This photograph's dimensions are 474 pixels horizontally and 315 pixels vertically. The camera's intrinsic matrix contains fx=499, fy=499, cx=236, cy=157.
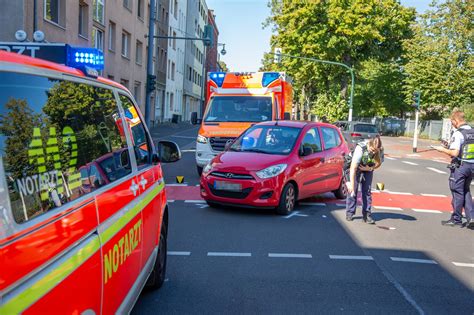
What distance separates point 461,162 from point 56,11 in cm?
1667

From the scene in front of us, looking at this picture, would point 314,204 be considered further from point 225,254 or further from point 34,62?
point 34,62

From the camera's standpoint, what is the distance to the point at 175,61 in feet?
169

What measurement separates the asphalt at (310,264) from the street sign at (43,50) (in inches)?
92.1

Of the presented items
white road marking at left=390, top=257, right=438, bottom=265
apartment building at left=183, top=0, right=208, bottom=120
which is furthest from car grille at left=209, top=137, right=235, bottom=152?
apartment building at left=183, top=0, right=208, bottom=120

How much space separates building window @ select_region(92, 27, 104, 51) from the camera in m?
24.8

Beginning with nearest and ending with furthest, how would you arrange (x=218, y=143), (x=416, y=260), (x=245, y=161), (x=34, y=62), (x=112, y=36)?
1. (x=34, y=62)
2. (x=416, y=260)
3. (x=245, y=161)
4. (x=218, y=143)
5. (x=112, y=36)

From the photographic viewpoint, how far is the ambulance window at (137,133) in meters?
3.80

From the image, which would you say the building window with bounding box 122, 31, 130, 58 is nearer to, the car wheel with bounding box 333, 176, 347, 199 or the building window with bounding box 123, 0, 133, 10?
the building window with bounding box 123, 0, 133, 10

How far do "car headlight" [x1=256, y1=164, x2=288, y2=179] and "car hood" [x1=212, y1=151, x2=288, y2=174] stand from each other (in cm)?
6

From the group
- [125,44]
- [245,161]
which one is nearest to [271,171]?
[245,161]

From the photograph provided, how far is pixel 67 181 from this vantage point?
2326mm

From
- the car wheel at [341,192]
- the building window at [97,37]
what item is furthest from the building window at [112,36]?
the car wheel at [341,192]

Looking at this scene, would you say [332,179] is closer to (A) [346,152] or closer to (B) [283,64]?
(A) [346,152]

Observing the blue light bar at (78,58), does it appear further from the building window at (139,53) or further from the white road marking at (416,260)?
the building window at (139,53)
